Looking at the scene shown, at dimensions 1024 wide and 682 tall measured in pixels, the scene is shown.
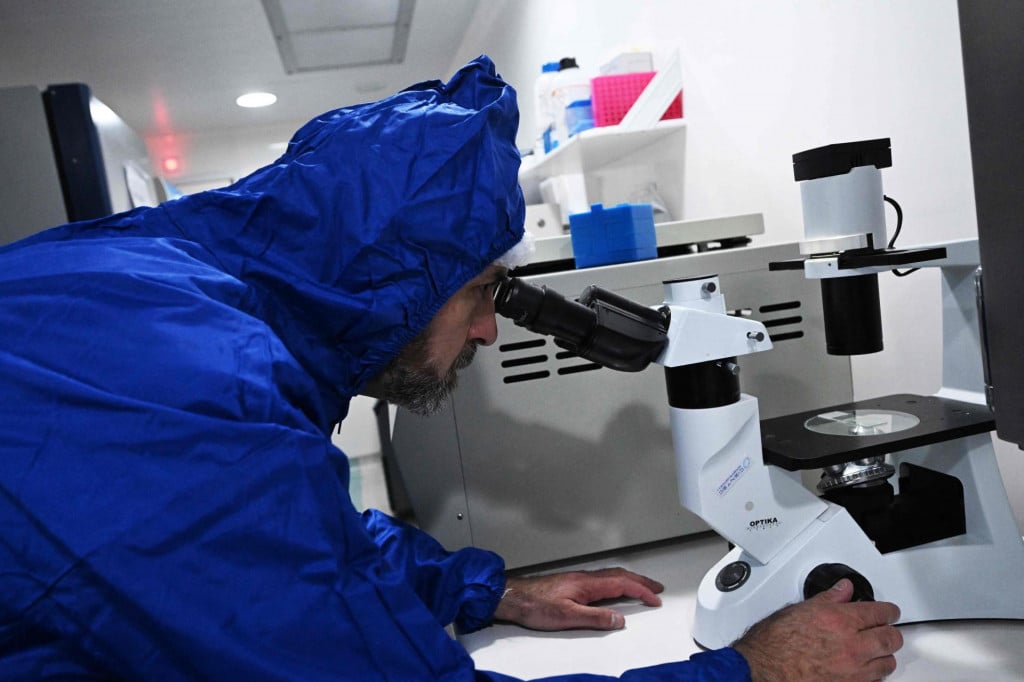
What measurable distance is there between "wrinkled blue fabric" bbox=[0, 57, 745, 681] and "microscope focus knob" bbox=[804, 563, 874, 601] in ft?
0.55

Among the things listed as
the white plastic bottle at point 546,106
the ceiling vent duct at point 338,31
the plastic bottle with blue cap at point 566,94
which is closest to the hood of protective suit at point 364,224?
the plastic bottle with blue cap at point 566,94

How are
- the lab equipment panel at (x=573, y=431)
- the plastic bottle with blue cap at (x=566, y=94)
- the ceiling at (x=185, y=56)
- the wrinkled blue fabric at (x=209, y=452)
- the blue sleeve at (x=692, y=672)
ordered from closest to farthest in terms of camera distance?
the wrinkled blue fabric at (x=209, y=452)
the blue sleeve at (x=692, y=672)
the lab equipment panel at (x=573, y=431)
the plastic bottle with blue cap at (x=566, y=94)
the ceiling at (x=185, y=56)

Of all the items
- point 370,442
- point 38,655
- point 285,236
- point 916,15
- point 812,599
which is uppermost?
point 916,15

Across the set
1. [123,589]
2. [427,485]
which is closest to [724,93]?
[427,485]

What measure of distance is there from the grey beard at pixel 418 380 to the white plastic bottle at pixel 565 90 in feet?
3.69

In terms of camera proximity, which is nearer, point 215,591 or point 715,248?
point 215,591

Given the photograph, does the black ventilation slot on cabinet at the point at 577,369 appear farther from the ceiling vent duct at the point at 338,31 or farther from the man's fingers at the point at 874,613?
the ceiling vent duct at the point at 338,31

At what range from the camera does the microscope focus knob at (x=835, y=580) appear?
2.58 feet

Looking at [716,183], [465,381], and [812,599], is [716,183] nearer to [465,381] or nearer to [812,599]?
[465,381]

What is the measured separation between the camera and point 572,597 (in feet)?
3.07

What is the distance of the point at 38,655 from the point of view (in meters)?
0.51

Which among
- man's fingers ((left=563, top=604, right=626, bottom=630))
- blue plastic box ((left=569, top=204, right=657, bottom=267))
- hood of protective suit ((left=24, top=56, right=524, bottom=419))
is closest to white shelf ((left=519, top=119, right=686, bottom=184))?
blue plastic box ((left=569, top=204, right=657, bottom=267))

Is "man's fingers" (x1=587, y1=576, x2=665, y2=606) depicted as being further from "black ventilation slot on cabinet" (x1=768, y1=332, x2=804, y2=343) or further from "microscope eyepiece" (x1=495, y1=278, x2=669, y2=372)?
"black ventilation slot on cabinet" (x1=768, y1=332, x2=804, y2=343)

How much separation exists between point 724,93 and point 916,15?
564mm
